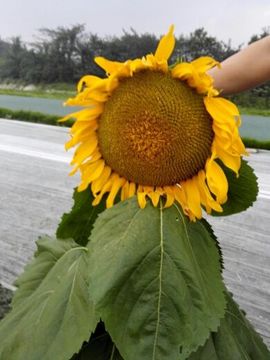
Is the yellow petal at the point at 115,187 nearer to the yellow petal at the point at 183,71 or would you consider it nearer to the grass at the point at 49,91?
the yellow petal at the point at 183,71

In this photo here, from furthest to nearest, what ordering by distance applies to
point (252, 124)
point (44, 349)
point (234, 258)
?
point (252, 124) < point (234, 258) < point (44, 349)

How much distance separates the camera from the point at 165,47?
58 centimetres

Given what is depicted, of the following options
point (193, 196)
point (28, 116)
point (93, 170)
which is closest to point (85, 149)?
point (93, 170)

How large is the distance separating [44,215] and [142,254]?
359 cm

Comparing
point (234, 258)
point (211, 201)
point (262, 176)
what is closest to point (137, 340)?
point (211, 201)

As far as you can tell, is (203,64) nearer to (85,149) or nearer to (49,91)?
(85,149)

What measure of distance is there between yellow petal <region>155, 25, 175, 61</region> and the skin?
0.61 feet

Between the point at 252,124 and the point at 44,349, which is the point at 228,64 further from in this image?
the point at 252,124

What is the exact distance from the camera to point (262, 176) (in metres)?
5.55

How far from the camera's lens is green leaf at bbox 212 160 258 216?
0.65 metres

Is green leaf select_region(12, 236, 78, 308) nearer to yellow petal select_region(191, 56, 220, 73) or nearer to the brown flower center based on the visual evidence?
the brown flower center

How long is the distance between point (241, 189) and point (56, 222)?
133 inches

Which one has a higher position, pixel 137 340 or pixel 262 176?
pixel 137 340

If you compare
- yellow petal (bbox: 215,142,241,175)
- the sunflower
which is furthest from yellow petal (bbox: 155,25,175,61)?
yellow petal (bbox: 215,142,241,175)
